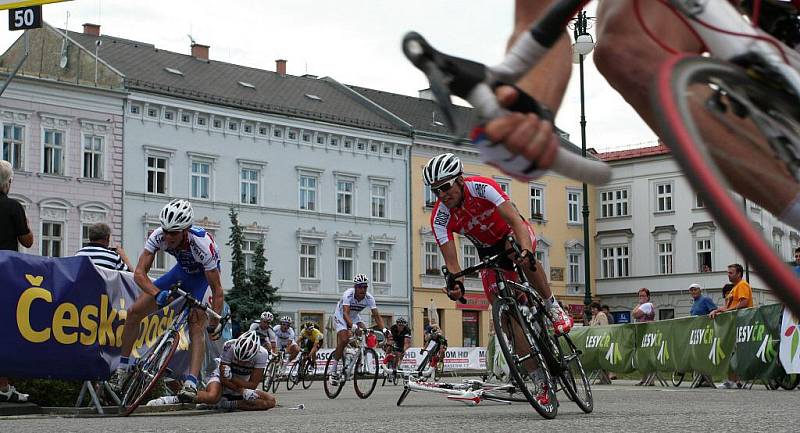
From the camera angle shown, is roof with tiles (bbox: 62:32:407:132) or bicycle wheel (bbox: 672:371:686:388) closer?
bicycle wheel (bbox: 672:371:686:388)

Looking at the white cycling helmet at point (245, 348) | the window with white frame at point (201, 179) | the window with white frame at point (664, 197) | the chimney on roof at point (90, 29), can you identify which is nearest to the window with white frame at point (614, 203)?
the window with white frame at point (664, 197)

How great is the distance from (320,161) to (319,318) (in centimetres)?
775

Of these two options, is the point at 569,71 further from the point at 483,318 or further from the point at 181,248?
the point at 483,318

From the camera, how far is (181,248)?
450 inches

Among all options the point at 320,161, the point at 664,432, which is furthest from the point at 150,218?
the point at 664,432

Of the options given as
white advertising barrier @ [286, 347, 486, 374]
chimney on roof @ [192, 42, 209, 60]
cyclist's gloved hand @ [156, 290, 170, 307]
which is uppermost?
chimney on roof @ [192, 42, 209, 60]

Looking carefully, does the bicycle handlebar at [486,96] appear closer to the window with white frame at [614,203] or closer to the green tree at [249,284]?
the green tree at [249,284]

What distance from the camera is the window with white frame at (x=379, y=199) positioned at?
66.1m

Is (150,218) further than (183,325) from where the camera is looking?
Yes

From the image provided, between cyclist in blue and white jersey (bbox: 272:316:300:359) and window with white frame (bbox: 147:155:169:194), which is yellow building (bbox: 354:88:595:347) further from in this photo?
cyclist in blue and white jersey (bbox: 272:316:300:359)

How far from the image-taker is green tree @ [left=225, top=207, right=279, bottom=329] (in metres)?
55.3

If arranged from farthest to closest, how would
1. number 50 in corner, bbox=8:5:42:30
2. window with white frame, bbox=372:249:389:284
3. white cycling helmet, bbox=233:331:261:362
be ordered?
1. window with white frame, bbox=372:249:389:284
2. number 50 in corner, bbox=8:5:42:30
3. white cycling helmet, bbox=233:331:261:362

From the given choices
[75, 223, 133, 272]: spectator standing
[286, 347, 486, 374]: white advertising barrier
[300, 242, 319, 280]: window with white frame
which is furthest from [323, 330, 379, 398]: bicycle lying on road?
[300, 242, 319, 280]: window with white frame

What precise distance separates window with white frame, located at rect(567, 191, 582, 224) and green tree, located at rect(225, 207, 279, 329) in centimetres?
2661
